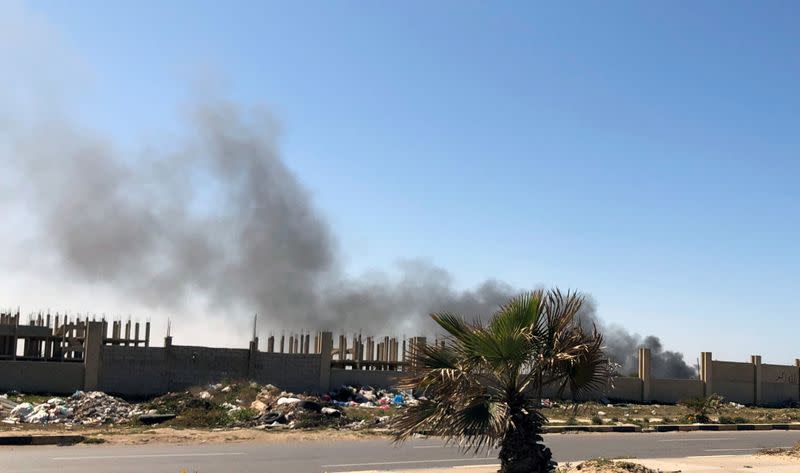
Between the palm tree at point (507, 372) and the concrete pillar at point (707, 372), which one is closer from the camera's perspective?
the palm tree at point (507, 372)

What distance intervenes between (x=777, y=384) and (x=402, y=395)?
25332 millimetres

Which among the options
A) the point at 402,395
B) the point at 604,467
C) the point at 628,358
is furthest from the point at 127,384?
the point at 628,358

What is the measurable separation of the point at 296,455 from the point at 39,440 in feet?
20.3

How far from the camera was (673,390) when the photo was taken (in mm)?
41844

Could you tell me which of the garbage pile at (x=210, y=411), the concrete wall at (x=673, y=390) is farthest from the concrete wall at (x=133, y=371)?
the concrete wall at (x=673, y=390)

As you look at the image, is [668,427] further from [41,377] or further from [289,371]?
[41,377]

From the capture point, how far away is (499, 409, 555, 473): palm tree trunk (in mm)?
9633

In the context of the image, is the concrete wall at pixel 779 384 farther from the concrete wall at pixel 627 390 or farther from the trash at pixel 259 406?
the trash at pixel 259 406

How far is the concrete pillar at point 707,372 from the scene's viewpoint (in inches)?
1679

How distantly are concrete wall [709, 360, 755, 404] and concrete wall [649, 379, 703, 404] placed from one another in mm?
1371

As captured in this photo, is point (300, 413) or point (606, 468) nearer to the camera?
point (606, 468)

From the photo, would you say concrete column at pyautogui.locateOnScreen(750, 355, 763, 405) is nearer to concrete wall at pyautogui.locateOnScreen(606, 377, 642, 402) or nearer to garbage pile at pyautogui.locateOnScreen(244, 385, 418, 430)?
concrete wall at pyautogui.locateOnScreen(606, 377, 642, 402)

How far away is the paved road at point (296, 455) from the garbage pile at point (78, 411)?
5744 millimetres

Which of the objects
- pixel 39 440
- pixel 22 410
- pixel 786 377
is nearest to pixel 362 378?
pixel 22 410
